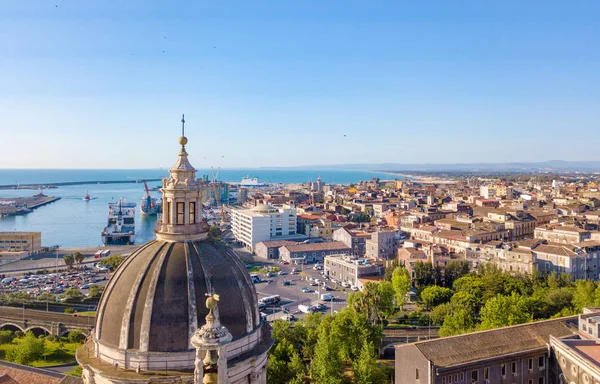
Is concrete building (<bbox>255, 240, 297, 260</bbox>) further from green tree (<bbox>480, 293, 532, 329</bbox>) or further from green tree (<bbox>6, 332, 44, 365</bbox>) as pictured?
green tree (<bbox>6, 332, 44, 365</bbox>)

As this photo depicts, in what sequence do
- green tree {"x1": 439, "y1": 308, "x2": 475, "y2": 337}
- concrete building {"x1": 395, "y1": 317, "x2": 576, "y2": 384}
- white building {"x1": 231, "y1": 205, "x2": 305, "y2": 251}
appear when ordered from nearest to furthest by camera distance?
concrete building {"x1": 395, "y1": 317, "x2": 576, "y2": 384} → green tree {"x1": 439, "y1": 308, "x2": 475, "y2": 337} → white building {"x1": 231, "y1": 205, "x2": 305, "y2": 251}

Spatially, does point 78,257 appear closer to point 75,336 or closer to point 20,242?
point 20,242

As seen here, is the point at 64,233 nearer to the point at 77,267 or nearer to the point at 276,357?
the point at 77,267

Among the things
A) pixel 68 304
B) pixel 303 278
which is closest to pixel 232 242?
pixel 303 278

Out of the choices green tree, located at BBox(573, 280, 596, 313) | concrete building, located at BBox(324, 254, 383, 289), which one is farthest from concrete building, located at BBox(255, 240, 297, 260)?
green tree, located at BBox(573, 280, 596, 313)

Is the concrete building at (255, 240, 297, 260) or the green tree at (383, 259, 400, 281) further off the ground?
the green tree at (383, 259, 400, 281)
